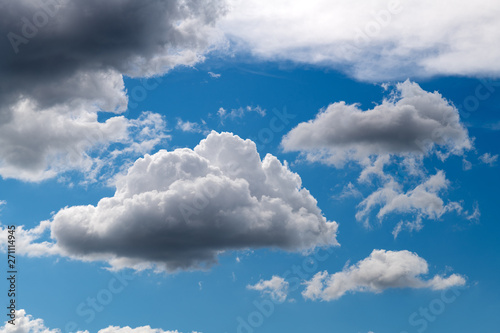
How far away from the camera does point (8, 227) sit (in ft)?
480

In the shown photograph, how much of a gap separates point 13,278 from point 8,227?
24.3 metres

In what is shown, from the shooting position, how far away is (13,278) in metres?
142

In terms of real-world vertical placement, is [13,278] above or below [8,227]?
below
